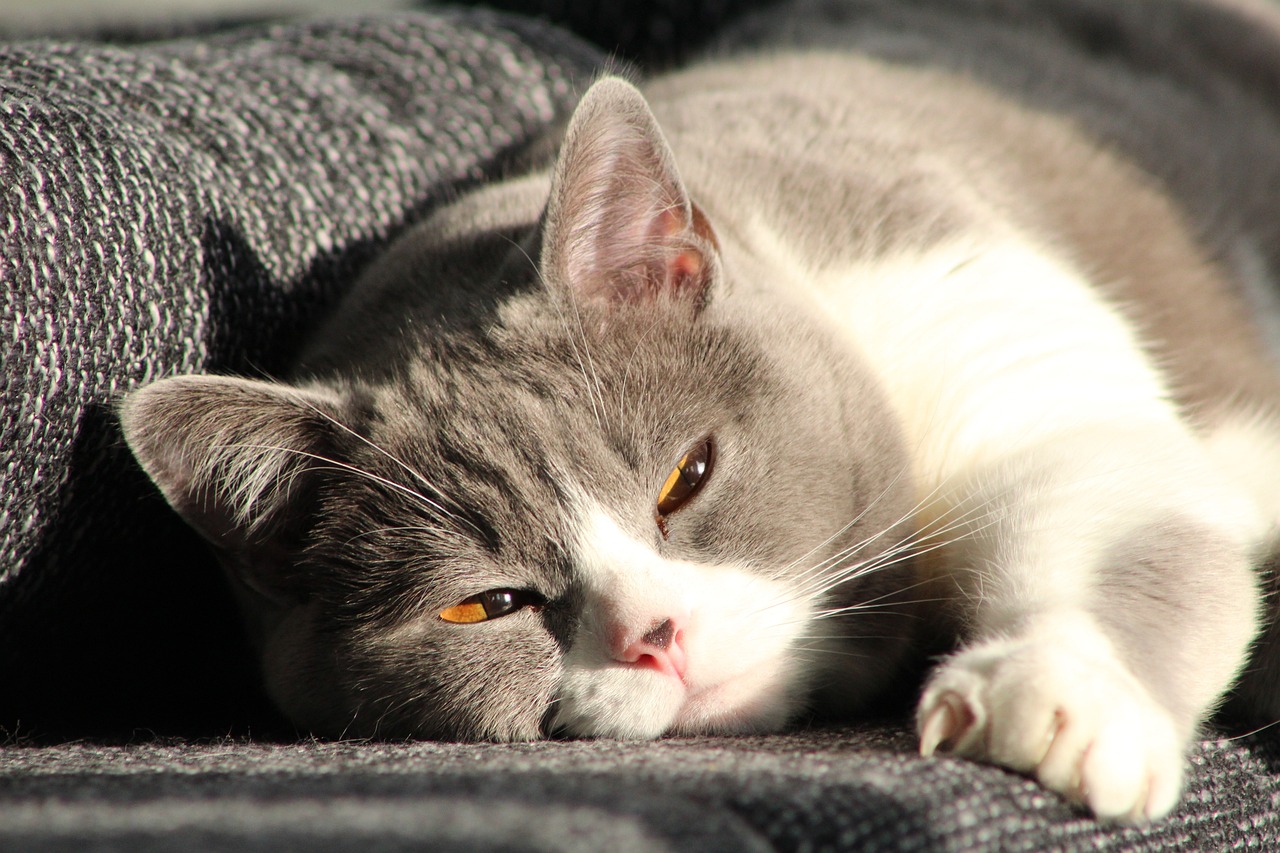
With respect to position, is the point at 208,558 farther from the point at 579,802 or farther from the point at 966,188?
the point at 966,188

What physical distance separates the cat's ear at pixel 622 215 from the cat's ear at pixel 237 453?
0.31 m

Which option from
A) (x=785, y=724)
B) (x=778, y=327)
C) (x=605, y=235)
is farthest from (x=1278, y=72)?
(x=785, y=724)

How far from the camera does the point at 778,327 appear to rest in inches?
49.2

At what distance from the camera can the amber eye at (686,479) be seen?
3.65 feet

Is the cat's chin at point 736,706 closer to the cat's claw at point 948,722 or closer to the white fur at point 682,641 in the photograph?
the white fur at point 682,641

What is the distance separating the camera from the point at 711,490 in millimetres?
1108

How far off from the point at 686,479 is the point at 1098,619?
1.34 ft

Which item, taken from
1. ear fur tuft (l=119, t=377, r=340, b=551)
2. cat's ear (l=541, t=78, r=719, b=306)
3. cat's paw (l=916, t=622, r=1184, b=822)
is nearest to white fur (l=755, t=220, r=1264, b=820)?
cat's paw (l=916, t=622, r=1184, b=822)

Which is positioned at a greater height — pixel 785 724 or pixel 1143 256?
pixel 1143 256

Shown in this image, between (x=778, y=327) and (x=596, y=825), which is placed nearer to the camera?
(x=596, y=825)

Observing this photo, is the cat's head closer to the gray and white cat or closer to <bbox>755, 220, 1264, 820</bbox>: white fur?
the gray and white cat

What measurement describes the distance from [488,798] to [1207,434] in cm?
113

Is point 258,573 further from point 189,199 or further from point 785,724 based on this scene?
point 785,724

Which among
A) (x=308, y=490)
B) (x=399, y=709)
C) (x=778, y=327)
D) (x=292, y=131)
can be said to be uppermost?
(x=292, y=131)
